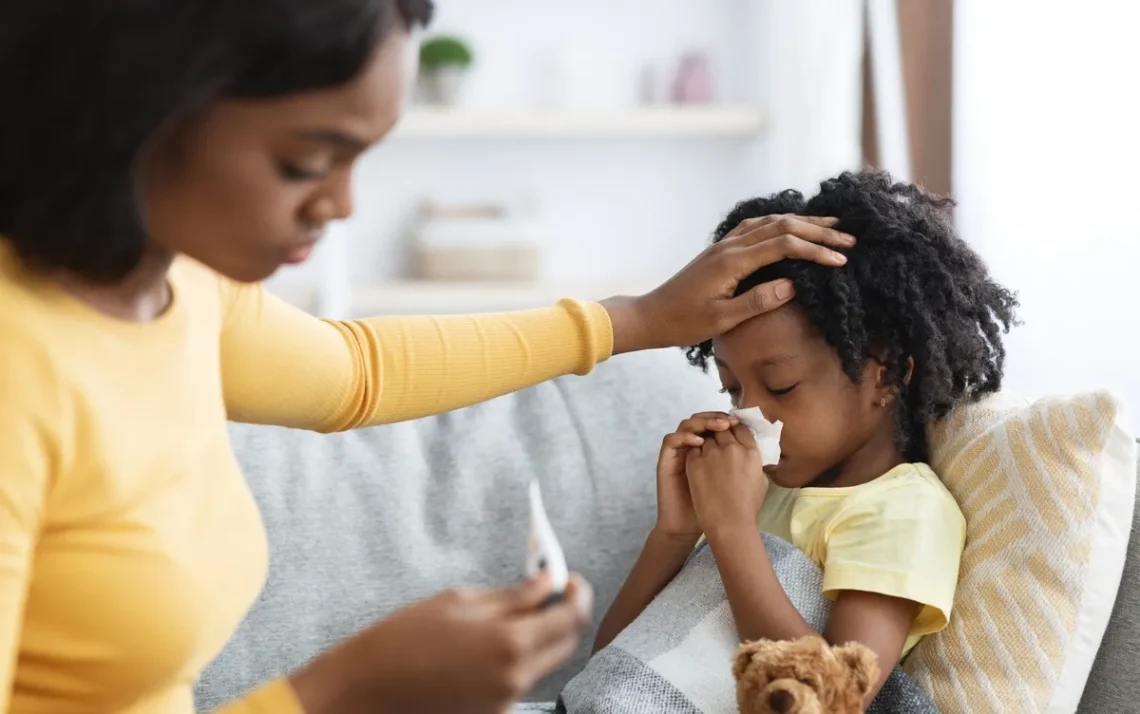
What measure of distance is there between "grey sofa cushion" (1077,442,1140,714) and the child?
173 millimetres

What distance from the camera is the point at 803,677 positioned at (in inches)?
42.2

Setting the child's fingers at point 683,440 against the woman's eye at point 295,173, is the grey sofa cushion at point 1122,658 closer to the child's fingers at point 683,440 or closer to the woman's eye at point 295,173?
the child's fingers at point 683,440

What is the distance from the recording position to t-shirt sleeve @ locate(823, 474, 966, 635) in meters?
1.28

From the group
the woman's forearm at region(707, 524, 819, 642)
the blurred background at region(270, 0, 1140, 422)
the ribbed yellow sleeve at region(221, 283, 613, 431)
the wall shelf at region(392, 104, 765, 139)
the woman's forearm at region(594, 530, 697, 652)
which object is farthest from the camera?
the wall shelf at region(392, 104, 765, 139)

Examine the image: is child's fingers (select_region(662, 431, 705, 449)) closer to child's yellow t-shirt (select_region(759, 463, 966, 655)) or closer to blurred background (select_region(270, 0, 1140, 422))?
child's yellow t-shirt (select_region(759, 463, 966, 655))

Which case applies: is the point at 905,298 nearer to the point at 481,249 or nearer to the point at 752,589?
the point at 752,589

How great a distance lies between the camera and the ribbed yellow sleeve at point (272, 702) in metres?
0.79

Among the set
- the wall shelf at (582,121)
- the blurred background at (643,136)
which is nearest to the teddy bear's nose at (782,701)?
the blurred background at (643,136)

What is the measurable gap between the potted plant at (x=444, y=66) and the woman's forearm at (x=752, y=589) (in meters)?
2.54

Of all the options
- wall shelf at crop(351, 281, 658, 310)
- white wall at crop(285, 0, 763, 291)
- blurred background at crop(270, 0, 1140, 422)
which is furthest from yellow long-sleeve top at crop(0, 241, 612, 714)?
white wall at crop(285, 0, 763, 291)

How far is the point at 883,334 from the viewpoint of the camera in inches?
56.6

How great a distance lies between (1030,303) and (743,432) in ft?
3.26

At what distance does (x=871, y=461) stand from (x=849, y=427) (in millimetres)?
58

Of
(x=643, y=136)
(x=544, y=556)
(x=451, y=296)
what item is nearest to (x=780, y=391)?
(x=544, y=556)
